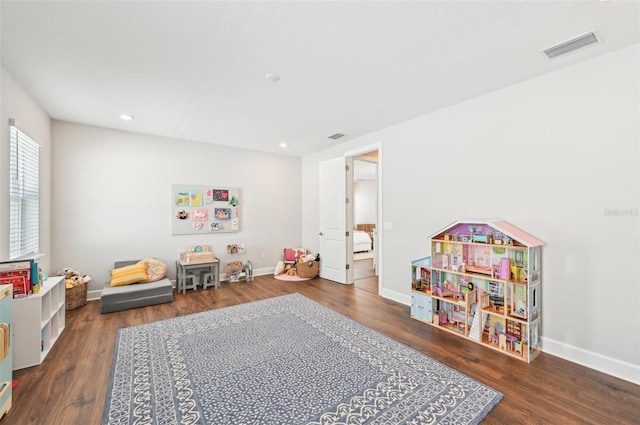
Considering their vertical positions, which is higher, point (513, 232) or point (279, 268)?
point (513, 232)

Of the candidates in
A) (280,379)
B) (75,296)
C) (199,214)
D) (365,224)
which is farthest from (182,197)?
(365,224)

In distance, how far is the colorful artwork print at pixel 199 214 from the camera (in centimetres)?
492

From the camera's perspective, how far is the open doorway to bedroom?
532 centimetres

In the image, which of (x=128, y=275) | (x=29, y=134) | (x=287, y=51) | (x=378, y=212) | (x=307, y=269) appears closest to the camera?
(x=287, y=51)

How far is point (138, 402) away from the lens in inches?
73.0

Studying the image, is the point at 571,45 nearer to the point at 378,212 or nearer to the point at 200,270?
the point at 378,212

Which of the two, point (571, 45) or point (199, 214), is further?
point (199, 214)

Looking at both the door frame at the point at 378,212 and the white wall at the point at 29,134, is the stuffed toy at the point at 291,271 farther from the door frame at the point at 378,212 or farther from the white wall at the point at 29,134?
the white wall at the point at 29,134

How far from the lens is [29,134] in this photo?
9.86ft

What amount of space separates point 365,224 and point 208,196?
6830mm

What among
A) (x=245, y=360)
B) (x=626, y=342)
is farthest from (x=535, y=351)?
(x=245, y=360)

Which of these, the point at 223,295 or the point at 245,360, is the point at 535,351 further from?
the point at 223,295

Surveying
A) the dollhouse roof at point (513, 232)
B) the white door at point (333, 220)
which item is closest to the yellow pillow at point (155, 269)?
the white door at point (333, 220)

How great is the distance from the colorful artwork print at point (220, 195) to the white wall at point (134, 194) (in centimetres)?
13
